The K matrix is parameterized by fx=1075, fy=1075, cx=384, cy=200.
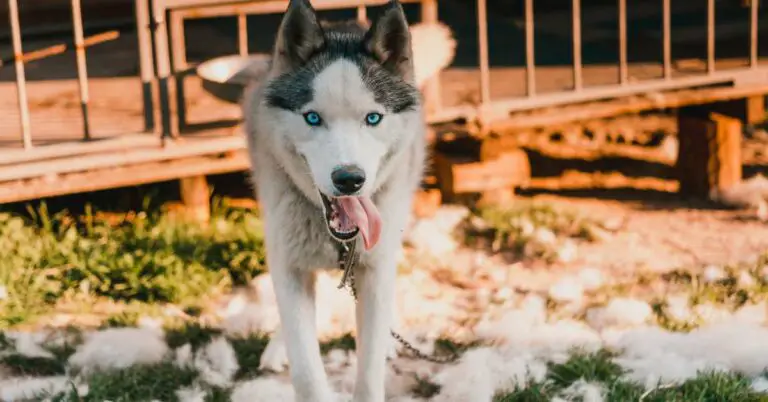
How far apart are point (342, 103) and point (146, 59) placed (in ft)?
8.67

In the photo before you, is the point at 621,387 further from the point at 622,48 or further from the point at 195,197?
the point at 622,48

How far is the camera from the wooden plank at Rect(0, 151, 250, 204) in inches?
219

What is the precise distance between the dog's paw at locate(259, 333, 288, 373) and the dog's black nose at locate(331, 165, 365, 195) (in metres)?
1.50

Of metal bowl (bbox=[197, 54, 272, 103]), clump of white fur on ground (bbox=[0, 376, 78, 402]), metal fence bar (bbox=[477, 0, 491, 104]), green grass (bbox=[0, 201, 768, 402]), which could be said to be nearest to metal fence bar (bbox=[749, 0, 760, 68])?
green grass (bbox=[0, 201, 768, 402])

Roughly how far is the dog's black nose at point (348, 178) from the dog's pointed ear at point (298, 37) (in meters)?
0.51

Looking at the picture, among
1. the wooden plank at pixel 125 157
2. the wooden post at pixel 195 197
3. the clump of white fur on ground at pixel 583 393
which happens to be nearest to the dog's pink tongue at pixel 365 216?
the clump of white fur on ground at pixel 583 393

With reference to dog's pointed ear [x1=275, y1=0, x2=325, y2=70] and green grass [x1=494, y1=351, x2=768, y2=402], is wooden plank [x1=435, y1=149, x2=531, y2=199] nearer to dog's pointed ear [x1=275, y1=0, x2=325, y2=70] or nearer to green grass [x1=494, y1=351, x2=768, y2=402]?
green grass [x1=494, y1=351, x2=768, y2=402]

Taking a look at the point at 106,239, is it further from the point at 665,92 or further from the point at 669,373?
the point at 665,92

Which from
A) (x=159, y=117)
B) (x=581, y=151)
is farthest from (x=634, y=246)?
(x=159, y=117)

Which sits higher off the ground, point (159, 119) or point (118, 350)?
point (159, 119)

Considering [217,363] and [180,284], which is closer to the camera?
[217,363]

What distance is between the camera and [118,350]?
4.62 meters

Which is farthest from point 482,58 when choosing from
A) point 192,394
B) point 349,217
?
point 349,217

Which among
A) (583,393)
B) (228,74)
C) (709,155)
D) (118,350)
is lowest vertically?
(583,393)
